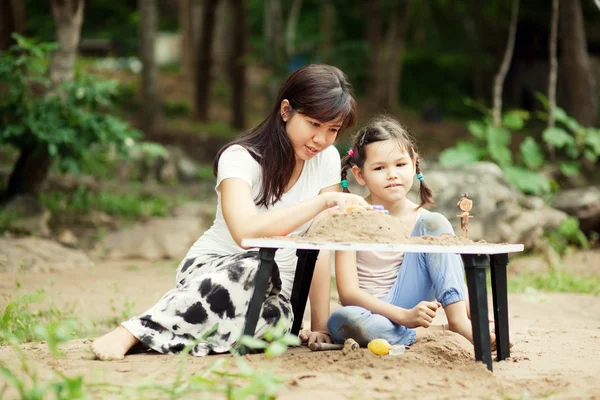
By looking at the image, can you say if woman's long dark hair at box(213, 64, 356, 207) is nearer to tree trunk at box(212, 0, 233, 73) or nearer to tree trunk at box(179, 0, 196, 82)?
tree trunk at box(179, 0, 196, 82)

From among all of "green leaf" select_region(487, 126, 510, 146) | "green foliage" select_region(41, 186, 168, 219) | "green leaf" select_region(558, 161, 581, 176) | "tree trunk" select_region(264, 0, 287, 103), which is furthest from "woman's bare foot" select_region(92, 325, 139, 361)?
"tree trunk" select_region(264, 0, 287, 103)

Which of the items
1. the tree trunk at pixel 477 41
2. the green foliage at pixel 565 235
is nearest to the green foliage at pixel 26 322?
the green foliage at pixel 565 235

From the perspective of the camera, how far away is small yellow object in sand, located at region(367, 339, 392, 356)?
330 centimetres

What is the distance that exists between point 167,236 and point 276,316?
171 inches

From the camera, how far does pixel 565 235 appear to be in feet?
26.9

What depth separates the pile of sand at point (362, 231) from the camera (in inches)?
116

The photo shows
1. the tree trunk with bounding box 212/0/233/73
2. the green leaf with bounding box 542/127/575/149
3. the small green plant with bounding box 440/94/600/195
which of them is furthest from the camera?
the tree trunk with bounding box 212/0/233/73

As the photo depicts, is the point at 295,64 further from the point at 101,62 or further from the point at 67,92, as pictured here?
the point at 67,92

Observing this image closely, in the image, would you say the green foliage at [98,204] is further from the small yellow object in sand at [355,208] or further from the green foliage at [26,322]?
the small yellow object in sand at [355,208]

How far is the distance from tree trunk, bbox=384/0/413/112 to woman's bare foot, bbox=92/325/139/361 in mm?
16137

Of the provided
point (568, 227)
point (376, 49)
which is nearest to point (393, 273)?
point (568, 227)

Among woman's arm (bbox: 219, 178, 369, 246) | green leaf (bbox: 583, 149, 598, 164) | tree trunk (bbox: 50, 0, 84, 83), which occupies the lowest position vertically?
green leaf (bbox: 583, 149, 598, 164)

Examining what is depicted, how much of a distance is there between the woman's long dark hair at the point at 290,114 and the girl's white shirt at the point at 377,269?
516 mm

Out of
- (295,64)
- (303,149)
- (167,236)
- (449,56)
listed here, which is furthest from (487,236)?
(449,56)
